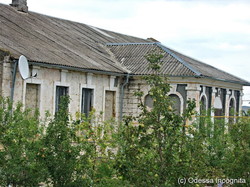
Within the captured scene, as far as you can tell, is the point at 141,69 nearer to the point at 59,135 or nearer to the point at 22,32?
the point at 22,32

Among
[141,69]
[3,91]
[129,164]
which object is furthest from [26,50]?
[129,164]

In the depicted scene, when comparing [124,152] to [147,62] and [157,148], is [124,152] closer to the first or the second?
[157,148]

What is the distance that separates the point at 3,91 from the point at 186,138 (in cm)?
753

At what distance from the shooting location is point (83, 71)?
55.4ft

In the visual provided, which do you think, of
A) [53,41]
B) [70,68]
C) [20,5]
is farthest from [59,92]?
[20,5]

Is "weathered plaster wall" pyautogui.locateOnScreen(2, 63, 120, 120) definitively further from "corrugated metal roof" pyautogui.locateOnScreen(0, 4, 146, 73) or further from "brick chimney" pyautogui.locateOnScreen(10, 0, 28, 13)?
"brick chimney" pyautogui.locateOnScreen(10, 0, 28, 13)

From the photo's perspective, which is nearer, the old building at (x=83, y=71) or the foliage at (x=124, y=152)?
the foliage at (x=124, y=152)

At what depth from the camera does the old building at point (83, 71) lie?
49.4 ft

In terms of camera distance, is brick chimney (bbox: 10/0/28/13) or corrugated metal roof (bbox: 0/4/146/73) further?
brick chimney (bbox: 10/0/28/13)

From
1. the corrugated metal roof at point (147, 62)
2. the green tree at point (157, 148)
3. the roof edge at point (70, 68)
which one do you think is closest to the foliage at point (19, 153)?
the green tree at point (157, 148)

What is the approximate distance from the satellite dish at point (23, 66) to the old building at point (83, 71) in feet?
1.02

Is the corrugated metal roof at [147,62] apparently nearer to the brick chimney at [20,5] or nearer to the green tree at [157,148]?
the brick chimney at [20,5]

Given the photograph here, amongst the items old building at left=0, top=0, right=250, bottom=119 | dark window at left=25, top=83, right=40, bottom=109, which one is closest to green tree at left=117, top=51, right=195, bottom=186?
old building at left=0, top=0, right=250, bottom=119

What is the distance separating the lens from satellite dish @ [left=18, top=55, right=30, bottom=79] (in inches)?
538
